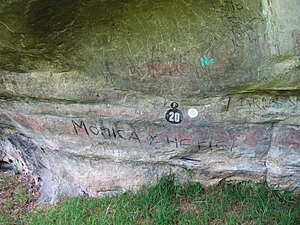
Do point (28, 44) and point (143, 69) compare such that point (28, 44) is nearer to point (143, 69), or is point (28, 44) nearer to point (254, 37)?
point (143, 69)

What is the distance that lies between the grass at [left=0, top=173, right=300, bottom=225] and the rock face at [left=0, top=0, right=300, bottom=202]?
0.12m

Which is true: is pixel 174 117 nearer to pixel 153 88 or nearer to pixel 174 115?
pixel 174 115

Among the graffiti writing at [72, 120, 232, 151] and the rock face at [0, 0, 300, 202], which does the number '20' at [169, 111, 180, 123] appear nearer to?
the rock face at [0, 0, 300, 202]

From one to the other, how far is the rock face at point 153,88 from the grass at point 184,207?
12cm

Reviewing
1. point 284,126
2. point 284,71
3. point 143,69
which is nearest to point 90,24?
point 143,69

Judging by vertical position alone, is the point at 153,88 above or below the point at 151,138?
above

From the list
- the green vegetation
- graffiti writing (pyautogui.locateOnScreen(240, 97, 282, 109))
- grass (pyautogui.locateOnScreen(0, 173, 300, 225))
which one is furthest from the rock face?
the green vegetation

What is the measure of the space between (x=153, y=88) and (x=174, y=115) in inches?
11.5

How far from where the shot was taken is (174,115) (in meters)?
3.40

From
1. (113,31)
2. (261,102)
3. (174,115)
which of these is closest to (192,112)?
(174,115)

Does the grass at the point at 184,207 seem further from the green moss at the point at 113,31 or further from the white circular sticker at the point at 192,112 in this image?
the green moss at the point at 113,31

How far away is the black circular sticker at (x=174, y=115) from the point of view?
339cm

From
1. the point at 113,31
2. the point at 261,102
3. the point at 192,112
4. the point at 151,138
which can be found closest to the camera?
the point at 113,31

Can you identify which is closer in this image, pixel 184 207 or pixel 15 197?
pixel 184 207
